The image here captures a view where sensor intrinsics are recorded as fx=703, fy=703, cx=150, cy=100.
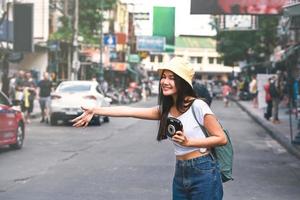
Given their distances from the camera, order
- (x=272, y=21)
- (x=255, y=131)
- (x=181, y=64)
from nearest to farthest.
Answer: (x=181, y=64) → (x=255, y=131) → (x=272, y=21)

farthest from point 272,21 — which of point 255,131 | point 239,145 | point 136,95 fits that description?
point 239,145

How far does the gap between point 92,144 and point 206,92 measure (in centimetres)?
640

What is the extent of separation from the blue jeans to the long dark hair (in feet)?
0.93

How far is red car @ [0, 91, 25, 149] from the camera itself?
1424 cm

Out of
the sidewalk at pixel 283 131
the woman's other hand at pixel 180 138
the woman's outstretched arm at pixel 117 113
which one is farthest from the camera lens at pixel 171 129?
the sidewalk at pixel 283 131

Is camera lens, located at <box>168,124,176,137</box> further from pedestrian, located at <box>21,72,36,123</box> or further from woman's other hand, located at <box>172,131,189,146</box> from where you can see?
pedestrian, located at <box>21,72,36,123</box>

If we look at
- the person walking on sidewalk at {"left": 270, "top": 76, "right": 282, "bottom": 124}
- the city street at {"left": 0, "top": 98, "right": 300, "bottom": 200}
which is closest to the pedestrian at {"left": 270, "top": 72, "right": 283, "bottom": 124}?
the person walking on sidewalk at {"left": 270, "top": 76, "right": 282, "bottom": 124}

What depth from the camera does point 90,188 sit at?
397 inches

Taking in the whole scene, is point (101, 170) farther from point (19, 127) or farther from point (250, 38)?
point (250, 38)

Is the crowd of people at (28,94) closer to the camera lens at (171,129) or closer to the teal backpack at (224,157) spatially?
the teal backpack at (224,157)

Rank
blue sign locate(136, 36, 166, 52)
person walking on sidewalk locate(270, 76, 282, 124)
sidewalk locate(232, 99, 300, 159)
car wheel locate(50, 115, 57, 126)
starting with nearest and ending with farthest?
1. sidewalk locate(232, 99, 300, 159)
2. car wheel locate(50, 115, 57, 126)
3. person walking on sidewalk locate(270, 76, 282, 124)
4. blue sign locate(136, 36, 166, 52)

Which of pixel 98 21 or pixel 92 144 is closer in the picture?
pixel 92 144

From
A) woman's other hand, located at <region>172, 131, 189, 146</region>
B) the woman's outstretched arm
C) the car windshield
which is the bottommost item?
the car windshield

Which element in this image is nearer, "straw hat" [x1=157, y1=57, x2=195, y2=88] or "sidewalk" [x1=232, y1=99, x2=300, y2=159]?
"straw hat" [x1=157, y1=57, x2=195, y2=88]
